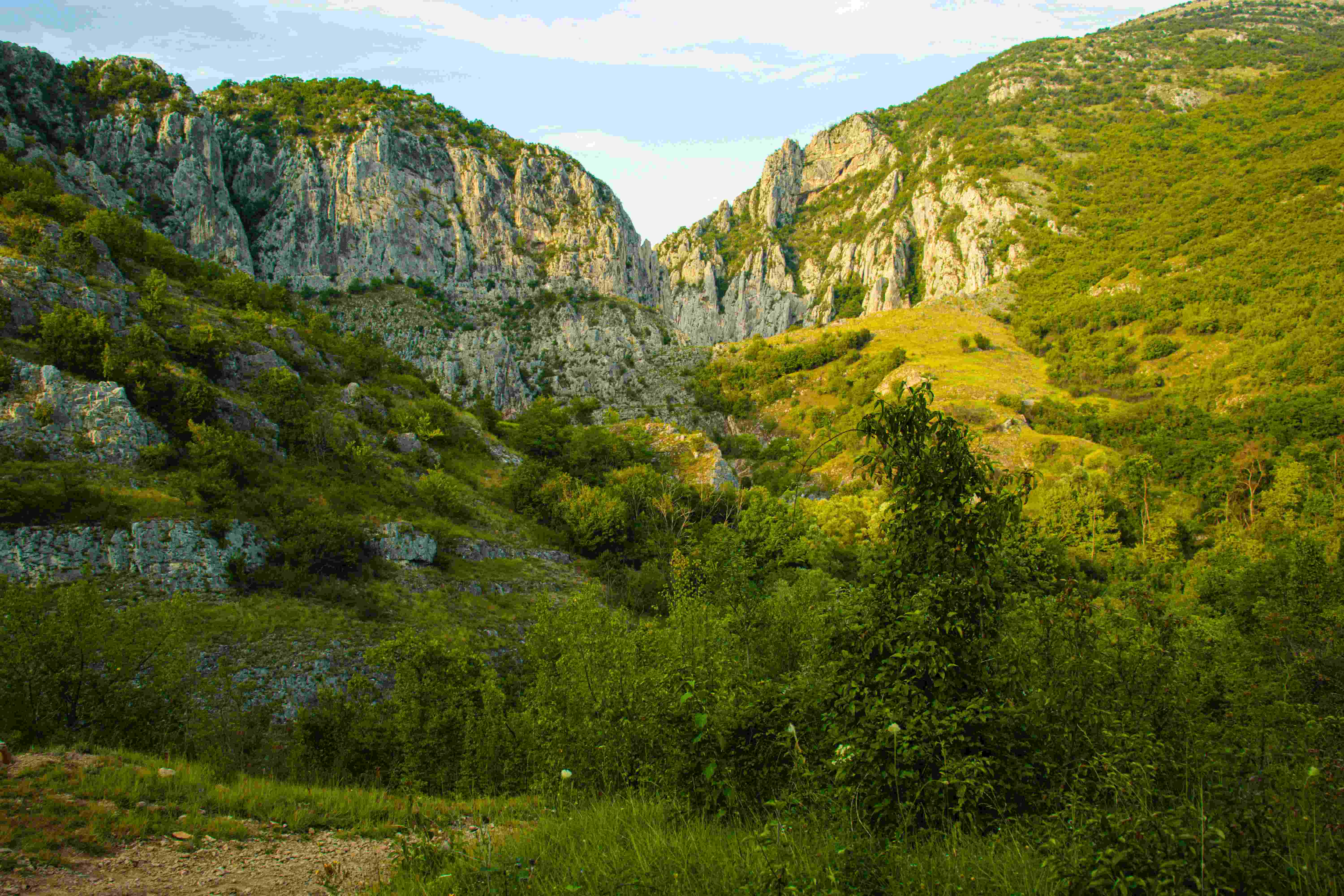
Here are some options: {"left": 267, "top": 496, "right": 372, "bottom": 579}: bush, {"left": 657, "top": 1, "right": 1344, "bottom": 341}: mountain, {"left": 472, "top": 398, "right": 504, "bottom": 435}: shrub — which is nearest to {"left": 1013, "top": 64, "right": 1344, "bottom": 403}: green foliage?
{"left": 657, "top": 1, "right": 1344, "bottom": 341}: mountain

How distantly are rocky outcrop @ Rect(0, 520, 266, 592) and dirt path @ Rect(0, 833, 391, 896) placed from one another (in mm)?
14227

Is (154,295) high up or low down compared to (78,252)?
down

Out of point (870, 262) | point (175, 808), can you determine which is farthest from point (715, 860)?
point (870, 262)

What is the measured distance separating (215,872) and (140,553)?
60.3ft

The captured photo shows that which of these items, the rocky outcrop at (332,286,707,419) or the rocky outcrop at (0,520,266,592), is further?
the rocky outcrop at (332,286,707,419)

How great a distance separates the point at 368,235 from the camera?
296 ft

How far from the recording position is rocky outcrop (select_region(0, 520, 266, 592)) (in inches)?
692

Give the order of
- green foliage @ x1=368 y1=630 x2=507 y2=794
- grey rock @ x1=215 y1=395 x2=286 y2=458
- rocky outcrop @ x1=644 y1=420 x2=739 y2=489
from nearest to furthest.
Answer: green foliage @ x1=368 y1=630 x2=507 y2=794 < grey rock @ x1=215 y1=395 x2=286 y2=458 < rocky outcrop @ x1=644 y1=420 x2=739 y2=489

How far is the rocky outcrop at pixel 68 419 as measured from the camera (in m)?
21.3

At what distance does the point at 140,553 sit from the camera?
64.5 feet

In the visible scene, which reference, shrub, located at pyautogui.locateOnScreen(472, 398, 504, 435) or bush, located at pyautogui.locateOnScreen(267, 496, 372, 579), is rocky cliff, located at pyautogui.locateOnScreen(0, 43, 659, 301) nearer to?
shrub, located at pyautogui.locateOnScreen(472, 398, 504, 435)

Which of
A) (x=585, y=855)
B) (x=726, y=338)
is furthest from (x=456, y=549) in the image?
(x=726, y=338)

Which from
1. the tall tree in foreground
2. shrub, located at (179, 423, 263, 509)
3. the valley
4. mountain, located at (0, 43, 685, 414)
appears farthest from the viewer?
mountain, located at (0, 43, 685, 414)

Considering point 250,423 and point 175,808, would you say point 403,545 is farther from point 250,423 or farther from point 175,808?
point 175,808
